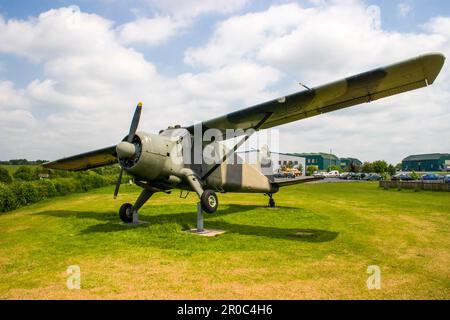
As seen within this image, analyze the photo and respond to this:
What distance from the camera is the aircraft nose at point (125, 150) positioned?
916cm

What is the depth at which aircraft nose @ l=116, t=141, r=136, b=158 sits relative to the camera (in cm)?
916

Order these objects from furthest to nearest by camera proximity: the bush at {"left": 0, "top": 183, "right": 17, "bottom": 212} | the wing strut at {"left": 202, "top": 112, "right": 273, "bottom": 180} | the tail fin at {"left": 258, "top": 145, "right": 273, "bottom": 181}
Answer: the bush at {"left": 0, "top": 183, "right": 17, "bottom": 212} → the tail fin at {"left": 258, "top": 145, "right": 273, "bottom": 181} → the wing strut at {"left": 202, "top": 112, "right": 273, "bottom": 180}

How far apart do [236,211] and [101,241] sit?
25.8 feet

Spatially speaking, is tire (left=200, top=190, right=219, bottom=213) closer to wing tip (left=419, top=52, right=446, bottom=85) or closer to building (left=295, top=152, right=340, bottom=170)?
wing tip (left=419, top=52, right=446, bottom=85)

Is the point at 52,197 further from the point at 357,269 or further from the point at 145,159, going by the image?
the point at 357,269

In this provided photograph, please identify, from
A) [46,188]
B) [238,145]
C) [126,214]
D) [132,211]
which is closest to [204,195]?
[238,145]

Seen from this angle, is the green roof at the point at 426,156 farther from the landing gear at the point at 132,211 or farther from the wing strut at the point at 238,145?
the landing gear at the point at 132,211

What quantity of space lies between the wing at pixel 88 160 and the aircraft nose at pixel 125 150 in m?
4.02

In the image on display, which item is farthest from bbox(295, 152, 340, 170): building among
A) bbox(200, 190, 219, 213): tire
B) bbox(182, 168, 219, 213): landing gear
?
bbox(200, 190, 219, 213): tire

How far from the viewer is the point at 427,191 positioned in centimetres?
2786

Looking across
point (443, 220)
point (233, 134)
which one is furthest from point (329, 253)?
point (443, 220)

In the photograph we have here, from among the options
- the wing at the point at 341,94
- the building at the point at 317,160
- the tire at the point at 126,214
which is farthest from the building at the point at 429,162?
the tire at the point at 126,214

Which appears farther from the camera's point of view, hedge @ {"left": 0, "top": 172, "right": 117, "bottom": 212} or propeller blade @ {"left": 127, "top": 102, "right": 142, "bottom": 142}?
hedge @ {"left": 0, "top": 172, "right": 117, "bottom": 212}

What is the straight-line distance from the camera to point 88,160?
14820mm
